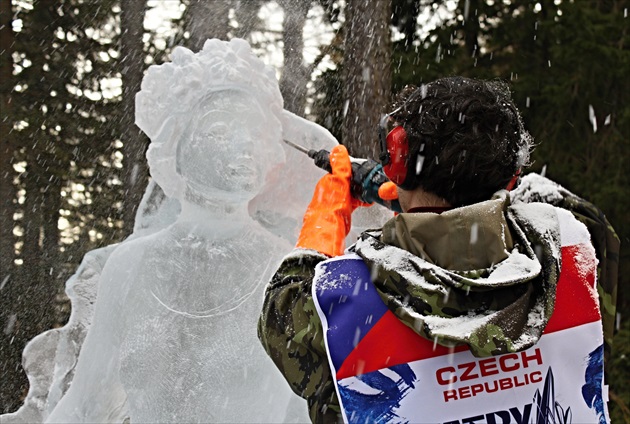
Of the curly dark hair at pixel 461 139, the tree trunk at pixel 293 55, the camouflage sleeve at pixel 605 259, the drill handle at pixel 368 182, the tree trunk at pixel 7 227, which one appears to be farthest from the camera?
Answer: the tree trunk at pixel 7 227

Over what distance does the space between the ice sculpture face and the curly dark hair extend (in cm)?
110

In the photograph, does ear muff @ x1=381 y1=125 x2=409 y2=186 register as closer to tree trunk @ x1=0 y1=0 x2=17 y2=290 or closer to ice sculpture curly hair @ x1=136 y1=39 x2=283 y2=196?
ice sculpture curly hair @ x1=136 y1=39 x2=283 y2=196

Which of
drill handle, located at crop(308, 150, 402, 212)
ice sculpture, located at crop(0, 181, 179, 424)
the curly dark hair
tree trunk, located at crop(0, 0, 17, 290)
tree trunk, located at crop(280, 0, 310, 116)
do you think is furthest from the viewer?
tree trunk, located at crop(0, 0, 17, 290)

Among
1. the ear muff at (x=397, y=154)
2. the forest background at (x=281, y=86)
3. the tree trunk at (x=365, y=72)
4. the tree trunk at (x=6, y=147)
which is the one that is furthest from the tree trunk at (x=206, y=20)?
the ear muff at (x=397, y=154)

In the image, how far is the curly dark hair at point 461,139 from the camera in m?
1.51

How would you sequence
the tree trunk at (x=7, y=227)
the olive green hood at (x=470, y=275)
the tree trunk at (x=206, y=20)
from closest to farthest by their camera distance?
the olive green hood at (x=470, y=275), the tree trunk at (x=206, y=20), the tree trunk at (x=7, y=227)

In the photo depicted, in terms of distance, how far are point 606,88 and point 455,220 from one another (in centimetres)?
721

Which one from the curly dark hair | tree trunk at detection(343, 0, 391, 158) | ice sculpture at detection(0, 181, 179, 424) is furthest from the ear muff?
tree trunk at detection(343, 0, 391, 158)

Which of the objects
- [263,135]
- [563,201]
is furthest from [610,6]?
[563,201]

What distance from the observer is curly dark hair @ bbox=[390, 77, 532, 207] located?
1.51 m

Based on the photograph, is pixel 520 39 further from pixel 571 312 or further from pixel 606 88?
pixel 571 312

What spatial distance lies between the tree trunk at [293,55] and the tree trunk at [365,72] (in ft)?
1.36

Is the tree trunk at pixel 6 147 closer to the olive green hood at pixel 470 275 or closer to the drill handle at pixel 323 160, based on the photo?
the drill handle at pixel 323 160

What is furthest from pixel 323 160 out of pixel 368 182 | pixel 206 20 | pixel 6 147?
pixel 6 147
